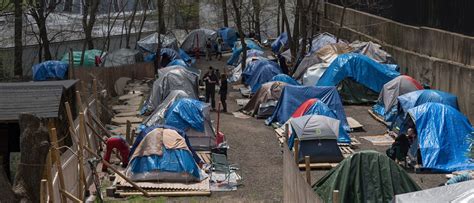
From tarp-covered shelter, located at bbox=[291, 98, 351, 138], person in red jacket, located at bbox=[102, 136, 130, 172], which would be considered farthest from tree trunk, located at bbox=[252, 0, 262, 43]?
person in red jacket, located at bbox=[102, 136, 130, 172]

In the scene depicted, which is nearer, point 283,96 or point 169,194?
point 169,194

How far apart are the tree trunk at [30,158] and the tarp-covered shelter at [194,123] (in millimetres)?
9495

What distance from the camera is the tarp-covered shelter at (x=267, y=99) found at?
90.7ft

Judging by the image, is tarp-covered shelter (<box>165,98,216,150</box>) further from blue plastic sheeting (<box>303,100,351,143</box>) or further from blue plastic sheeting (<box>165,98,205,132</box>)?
blue plastic sheeting (<box>303,100,351,143</box>)

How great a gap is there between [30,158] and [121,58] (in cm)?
2711

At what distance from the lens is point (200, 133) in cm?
2234

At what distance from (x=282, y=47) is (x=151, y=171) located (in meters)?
27.6

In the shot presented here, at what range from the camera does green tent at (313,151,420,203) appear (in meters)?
15.1

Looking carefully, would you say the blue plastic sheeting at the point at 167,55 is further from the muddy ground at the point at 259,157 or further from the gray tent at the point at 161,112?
the gray tent at the point at 161,112

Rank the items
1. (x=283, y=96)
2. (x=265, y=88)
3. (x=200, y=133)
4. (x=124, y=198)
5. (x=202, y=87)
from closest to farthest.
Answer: (x=124, y=198)
(x=200, y=133)
(x=283, y=96)
(x=265, y=88)
(x=202, y=87)

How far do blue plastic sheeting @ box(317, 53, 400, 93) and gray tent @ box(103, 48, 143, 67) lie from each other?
12.6 meters

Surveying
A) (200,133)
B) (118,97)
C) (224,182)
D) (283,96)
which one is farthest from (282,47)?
(224,182)

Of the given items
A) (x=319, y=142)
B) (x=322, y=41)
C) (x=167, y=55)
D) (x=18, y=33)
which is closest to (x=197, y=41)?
(x=167, y=55)

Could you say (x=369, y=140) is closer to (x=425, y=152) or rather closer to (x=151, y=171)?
(x=425, y=152)
